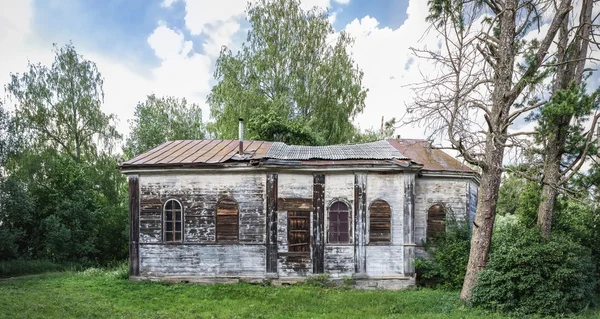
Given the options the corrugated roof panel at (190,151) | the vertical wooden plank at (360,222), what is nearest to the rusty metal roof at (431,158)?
the vertical wooden plank at (360,222)

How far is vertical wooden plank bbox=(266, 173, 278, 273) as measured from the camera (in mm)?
13188

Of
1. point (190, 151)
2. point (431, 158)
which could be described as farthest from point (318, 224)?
point (190, 151)

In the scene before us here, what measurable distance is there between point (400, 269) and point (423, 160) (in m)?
4.38

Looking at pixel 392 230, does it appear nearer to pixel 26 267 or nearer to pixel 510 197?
pixel 26 267

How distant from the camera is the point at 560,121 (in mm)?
10828

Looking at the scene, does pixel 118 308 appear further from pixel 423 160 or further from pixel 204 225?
pixel 423 160

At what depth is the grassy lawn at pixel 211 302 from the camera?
9.61 meters

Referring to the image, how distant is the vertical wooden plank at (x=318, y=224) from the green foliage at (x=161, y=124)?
56.2ft

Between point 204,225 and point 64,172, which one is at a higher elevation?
point 64,172

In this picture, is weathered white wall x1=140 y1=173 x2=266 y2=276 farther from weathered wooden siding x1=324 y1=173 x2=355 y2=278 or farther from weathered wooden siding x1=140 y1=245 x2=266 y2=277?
weathered wooden siding x1=324 y1=173 x2=355 y2=278

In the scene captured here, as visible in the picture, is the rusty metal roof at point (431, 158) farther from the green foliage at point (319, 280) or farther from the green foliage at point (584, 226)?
the green foliage at point (319, 280)

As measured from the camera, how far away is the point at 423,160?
588 inches

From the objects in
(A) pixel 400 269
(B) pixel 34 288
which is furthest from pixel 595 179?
(B) pixel 34 288

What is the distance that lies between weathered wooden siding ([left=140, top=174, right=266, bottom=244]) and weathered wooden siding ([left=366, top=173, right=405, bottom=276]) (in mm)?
3773
